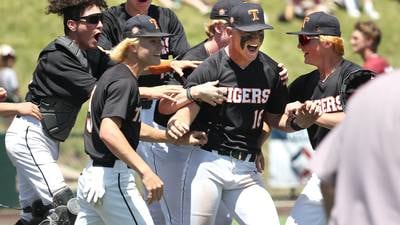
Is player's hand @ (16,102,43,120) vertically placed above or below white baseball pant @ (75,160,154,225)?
above

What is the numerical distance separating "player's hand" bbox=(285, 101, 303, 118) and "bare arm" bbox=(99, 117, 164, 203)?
4.13 feet

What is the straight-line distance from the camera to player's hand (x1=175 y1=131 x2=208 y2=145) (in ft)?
24.4

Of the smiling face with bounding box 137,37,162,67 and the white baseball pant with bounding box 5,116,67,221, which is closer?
the smiling face with bounding box 137,37,162,67

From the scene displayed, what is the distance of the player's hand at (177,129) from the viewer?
719cm

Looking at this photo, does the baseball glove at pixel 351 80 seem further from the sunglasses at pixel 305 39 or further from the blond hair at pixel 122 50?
the blond hair at pixel 122 50

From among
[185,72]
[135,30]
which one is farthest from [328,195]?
[185,72]

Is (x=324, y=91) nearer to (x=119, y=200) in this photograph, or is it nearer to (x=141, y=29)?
(x=141, y=29)

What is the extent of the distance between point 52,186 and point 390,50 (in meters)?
16.1

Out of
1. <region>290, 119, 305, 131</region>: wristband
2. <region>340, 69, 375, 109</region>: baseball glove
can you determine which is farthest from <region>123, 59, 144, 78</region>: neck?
<region>340, 69, 375, 109</region>: baseball glove

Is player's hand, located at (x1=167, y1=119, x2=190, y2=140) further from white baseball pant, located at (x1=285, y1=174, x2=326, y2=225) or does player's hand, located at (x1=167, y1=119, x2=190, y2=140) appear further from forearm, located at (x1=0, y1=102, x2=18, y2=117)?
forearm, located at (x1=0, y1=102, x2=18, y2=117)

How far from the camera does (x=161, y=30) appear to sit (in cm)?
862

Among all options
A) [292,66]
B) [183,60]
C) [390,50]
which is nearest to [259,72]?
[183,60]

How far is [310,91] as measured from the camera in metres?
7.84

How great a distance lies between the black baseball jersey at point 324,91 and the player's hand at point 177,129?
1020 mm
